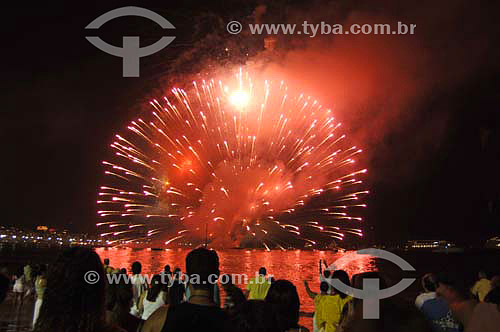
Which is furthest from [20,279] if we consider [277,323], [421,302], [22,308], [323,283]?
[277,323]

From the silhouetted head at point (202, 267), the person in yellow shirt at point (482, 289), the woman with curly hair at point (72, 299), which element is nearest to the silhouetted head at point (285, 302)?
the silhouetted head at point (202, 267)

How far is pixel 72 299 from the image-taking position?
257 centimetres

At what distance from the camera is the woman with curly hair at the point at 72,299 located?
2.53m

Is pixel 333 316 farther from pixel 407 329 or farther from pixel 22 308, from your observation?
pixel 22 308

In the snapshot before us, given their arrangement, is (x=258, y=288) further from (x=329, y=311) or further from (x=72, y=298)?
(x=72, y=298)

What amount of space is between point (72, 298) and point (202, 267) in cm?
147

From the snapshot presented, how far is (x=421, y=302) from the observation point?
6.62 meters

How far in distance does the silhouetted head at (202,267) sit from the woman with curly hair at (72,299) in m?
1.22

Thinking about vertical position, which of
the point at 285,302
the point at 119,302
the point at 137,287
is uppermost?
the point at 285,302

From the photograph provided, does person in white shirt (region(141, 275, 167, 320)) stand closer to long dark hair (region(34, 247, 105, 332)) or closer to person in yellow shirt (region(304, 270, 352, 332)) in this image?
person in yellow shirt (region(304, 270, 352, 332))

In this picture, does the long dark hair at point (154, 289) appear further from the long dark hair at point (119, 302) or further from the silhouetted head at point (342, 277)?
the silhouetted head at point (342, 277)

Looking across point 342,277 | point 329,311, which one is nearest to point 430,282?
point 342,277

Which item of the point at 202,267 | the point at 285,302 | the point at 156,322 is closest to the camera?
the point at 156,322

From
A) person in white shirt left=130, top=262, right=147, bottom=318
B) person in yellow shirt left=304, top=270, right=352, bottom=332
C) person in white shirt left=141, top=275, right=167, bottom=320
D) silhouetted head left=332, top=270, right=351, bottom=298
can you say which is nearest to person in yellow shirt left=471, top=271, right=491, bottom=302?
person in yellow shirt left=304, top=270, right=352, bottom=332
